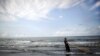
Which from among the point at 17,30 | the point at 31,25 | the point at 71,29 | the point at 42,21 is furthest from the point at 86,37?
the point at 17,30

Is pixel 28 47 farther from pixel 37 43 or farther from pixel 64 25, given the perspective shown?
pixel 64 25

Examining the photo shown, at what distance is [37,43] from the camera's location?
3.09 meters

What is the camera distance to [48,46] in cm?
307

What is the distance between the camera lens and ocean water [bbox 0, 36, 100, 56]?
2730mm

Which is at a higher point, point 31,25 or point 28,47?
point 31,25

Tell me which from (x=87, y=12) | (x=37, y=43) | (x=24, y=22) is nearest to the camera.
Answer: (x=87, y=12)

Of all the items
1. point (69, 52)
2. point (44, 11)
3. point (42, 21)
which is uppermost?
point (44, 11)

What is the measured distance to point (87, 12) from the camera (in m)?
2.67

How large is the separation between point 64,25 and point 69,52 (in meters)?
0.53

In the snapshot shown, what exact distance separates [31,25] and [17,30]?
0.28 meters

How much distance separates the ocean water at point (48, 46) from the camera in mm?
2730

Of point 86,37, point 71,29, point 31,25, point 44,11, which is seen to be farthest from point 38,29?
point 86,37

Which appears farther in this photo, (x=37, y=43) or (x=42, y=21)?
(x=37, y=43)

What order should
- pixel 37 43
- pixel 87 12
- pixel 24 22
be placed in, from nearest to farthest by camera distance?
pixel 87 12, pixel 24 22, pixel 37 43
